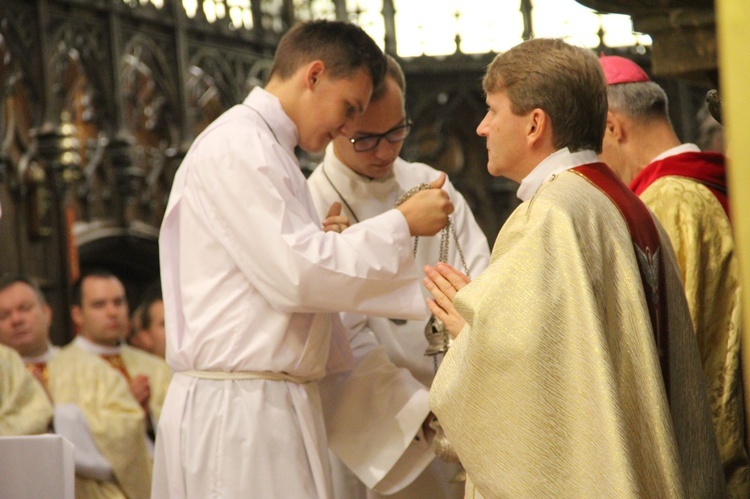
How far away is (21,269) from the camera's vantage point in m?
8.09

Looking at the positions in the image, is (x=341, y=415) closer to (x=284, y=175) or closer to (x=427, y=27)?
(x=284, y=175)

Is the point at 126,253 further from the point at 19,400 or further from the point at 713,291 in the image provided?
the point at 713,291

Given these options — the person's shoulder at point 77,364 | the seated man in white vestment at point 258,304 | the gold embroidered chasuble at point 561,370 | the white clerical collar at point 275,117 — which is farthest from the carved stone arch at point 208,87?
the gold embroidered chasuble at point 561,370

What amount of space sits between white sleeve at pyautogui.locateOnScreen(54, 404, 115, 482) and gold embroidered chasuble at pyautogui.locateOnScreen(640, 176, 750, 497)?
4002 mm

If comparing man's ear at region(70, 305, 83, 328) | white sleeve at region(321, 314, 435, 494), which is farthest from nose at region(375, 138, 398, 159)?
man's ear at region(70, 305, 83, 328)

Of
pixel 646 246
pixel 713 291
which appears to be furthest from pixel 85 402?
pixel 646 246

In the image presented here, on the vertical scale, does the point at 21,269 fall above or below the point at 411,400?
above

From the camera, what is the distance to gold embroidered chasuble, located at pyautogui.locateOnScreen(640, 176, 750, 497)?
12.0ft

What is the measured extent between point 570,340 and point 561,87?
66 centimetres

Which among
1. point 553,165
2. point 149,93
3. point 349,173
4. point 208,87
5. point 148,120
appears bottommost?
point 553,165

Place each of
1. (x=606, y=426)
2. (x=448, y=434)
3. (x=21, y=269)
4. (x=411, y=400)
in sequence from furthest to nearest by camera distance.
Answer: (x=21, y=269), (x=411, y=400), (x=448, y=434), (x=606, y=426)

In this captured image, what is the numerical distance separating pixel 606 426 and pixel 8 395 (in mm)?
Result: 4324

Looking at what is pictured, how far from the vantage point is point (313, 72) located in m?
3.71

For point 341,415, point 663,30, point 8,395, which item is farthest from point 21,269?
point 663,30
